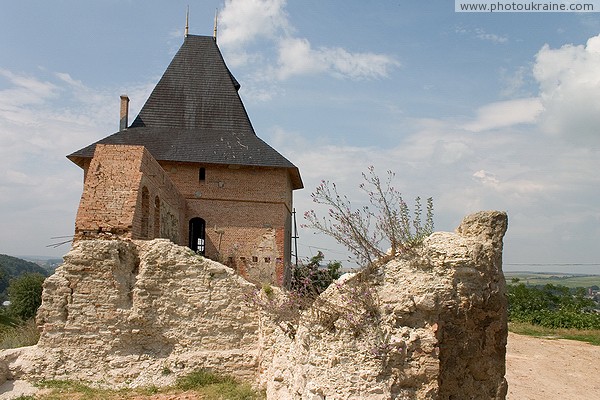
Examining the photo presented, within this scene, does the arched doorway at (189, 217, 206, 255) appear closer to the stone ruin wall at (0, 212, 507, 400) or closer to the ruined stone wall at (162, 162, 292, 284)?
the ruined stone wall at (162, 162, 292, 284)

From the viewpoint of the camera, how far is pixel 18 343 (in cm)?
1178

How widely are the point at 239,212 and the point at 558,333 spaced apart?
36.6 feet

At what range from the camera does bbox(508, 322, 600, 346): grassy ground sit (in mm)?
17531

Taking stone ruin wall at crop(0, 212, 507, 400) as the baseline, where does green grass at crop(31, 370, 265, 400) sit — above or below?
below

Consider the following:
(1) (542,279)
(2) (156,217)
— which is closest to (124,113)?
(2) (156,217)

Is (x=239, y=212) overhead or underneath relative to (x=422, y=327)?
overhead

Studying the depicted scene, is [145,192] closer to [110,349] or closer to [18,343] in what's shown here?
[110,349]

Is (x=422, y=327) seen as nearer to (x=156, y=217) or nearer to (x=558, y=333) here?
(x=156, y=217)

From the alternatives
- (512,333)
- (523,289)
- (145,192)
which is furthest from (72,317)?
(523,289)

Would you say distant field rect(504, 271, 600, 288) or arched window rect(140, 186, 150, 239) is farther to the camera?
distant field rect(504, 271, 600, 288)

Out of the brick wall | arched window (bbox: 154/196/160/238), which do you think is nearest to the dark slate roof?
the brick wall

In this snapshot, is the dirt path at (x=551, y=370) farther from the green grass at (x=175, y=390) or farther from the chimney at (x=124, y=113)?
the chimney at (x=124, y=113)

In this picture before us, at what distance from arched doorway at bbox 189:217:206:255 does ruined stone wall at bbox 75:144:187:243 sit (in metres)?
6.34

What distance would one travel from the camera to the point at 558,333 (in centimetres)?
1866
